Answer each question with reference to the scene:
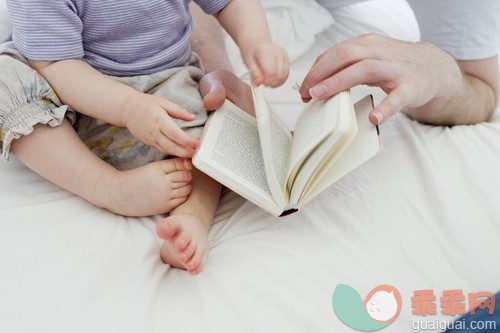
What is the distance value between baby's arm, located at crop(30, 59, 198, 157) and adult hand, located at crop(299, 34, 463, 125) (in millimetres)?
191

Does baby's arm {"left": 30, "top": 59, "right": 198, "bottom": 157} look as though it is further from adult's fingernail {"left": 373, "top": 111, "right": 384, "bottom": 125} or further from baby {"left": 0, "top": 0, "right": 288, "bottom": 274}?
adult's fingernail {"left": 373, "top": 111, "right": 384, "bottom": 125}

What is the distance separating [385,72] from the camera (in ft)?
2.58

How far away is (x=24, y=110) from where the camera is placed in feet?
2.47

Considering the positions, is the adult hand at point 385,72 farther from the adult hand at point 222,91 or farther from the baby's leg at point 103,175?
the baby's leg at point 103,175

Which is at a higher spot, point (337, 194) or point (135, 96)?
point (135, 96)

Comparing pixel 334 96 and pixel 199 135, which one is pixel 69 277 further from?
pixel 334 96

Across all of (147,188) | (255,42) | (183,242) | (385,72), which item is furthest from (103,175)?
(385,72)

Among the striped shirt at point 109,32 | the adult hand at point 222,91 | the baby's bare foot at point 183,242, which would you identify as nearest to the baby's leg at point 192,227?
the baby's bare foot at point 183,242

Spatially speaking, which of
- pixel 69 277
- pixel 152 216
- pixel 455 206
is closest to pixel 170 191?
pixel 152 216

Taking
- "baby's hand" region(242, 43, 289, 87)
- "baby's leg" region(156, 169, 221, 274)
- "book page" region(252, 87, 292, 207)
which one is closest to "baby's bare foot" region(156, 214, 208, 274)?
"baby's leg" region(156, 169, 221, 274)

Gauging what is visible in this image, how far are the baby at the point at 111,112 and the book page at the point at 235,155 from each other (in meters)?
0.03

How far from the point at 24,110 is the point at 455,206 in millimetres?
625

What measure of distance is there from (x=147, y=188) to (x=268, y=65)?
24 cm

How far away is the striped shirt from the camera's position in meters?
0.75
